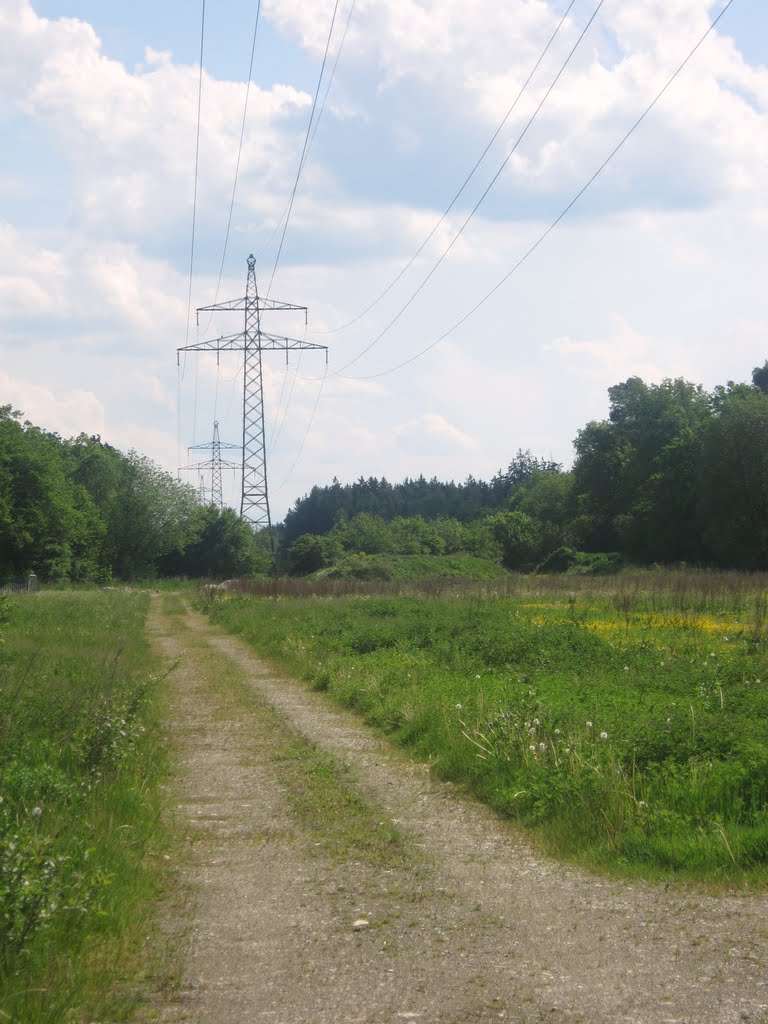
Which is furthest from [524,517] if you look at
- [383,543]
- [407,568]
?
[407,568]

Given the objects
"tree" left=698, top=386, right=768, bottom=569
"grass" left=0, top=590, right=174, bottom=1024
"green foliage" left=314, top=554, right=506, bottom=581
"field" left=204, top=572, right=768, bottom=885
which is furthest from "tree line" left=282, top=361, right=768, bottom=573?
"grass" left=0, top=590, right=174, bottom=1024

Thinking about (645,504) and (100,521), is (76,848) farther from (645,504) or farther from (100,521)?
(100,521)

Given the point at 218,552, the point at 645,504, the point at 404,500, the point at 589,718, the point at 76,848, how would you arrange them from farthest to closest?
the point at 404,500
the point at 218,552
the point at 645,504
the point at 589,718
the point at 76,848

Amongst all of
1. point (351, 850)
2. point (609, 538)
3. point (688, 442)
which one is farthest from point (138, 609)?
point (609, 538)

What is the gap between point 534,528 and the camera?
87.1 metres

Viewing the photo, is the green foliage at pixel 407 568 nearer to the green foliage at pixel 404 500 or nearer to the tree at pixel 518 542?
the tree at pixel 518 542

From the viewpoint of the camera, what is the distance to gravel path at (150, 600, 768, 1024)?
452 cm

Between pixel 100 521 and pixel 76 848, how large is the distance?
8096 cm

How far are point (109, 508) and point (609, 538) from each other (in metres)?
45.8

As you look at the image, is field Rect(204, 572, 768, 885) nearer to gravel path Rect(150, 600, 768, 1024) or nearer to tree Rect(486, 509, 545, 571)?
gravel path Rect(150, 600, 768, 1024)

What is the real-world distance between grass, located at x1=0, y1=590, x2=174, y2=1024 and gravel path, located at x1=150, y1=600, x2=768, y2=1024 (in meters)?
0.33

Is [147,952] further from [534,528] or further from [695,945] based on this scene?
[534,528]

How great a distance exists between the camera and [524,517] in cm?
8844

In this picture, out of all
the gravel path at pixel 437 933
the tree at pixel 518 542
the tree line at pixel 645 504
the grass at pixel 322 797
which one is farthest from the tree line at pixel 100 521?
the gravel path at pixel 437 933
